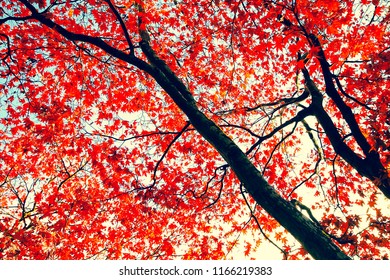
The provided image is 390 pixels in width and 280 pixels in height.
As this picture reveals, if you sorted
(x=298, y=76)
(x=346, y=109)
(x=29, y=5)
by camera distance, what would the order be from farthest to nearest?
(x=298, y=76) < (x=346, y=109) < (x=29, y=5)

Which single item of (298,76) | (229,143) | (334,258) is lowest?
(334,258)

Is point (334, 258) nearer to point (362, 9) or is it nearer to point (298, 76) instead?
point (362, 9)

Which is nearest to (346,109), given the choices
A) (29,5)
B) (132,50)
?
(132,50)

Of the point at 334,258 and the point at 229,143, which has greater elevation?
the point at 229,143

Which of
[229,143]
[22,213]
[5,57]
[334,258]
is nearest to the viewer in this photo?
[334,258]

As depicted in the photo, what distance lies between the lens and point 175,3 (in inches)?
376

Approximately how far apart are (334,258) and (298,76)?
659 cm

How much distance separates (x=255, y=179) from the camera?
4.27 metres

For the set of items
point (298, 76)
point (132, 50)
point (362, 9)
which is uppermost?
point (298, 76)

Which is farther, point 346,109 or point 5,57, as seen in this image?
point 5,57
